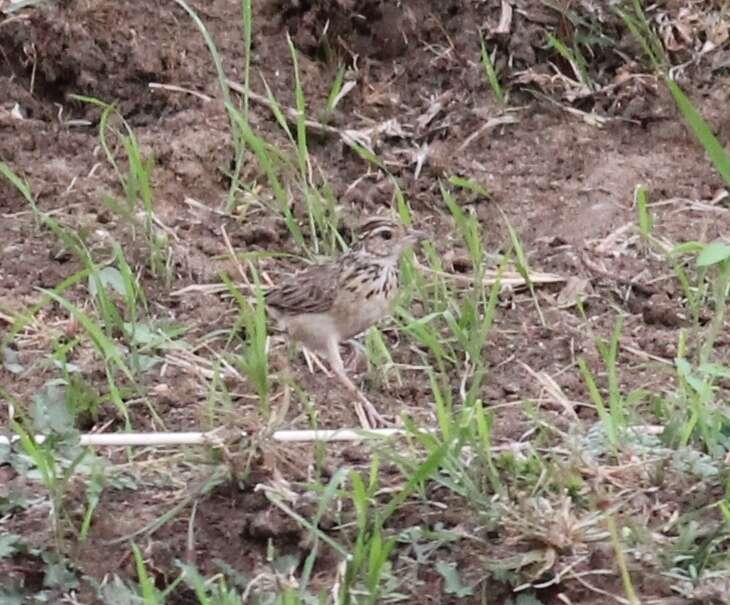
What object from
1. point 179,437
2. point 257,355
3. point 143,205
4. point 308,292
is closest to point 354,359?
point 308,292

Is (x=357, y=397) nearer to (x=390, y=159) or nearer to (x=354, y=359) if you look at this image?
(x=354, y=359)

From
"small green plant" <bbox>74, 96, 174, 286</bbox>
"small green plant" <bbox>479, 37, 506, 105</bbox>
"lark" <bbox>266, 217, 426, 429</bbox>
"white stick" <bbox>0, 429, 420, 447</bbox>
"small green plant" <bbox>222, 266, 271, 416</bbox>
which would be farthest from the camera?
"small green plant" <bbox>479, 37, 506, 105</bbox>

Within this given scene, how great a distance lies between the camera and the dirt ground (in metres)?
5.68

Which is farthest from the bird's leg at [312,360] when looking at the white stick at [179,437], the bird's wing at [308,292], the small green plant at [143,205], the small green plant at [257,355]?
the white stick at [179,437]

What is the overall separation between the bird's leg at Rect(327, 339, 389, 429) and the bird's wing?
5.8 inches

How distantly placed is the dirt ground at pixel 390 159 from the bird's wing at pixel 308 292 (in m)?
0.26

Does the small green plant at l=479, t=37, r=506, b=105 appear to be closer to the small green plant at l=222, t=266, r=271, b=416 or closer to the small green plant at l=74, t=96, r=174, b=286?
the small green plant at l=74, t=96, r=174, b=286

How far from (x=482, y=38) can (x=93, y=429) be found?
11.1ft

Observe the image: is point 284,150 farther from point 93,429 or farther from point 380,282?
point 93,429

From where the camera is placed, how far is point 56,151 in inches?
274

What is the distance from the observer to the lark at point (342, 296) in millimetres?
5543

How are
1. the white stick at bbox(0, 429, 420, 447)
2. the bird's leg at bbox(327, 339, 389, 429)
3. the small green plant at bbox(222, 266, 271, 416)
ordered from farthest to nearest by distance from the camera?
the bird's leg at bbox(327, 339, 389, 429)
the small green plant at bbox(222, 266, 271, 416)
the white stick at bbox(0, 429, 420, 447)

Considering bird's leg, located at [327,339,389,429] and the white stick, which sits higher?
the white stick

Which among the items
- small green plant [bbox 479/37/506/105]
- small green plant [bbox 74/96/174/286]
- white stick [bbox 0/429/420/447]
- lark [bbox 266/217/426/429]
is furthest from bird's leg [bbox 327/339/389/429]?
small green plant [bbox 479/37/506/105]
